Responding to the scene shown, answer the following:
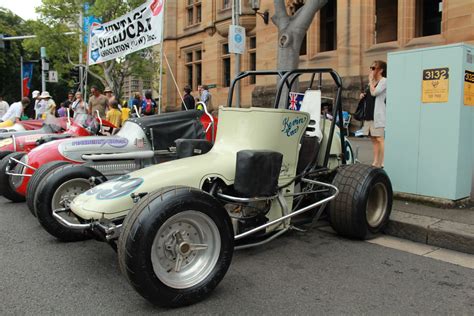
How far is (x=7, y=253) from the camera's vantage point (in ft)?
14.7

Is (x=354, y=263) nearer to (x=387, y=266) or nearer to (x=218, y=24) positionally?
(x=387, y=266)

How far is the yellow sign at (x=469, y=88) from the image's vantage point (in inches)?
220

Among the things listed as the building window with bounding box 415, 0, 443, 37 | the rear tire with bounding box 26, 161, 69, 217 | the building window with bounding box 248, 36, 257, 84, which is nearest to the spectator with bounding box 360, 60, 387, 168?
the rear tire with bounding box 26, 161, 69, 217

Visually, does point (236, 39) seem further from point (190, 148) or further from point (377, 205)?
point (377, 205)

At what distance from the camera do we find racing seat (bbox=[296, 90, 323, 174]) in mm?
4766

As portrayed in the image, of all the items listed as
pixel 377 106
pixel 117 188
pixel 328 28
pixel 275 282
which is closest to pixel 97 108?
pixel 377 106

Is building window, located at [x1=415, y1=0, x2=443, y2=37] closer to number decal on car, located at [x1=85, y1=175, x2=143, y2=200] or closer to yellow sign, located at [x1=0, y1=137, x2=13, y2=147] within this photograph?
yellow sign, located at [x1=0, y1=137, x2=13, y2=147]

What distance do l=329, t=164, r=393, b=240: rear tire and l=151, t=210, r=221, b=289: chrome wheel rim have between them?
6.17ft

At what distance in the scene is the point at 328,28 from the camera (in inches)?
775

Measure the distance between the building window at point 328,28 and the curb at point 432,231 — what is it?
15.3 m

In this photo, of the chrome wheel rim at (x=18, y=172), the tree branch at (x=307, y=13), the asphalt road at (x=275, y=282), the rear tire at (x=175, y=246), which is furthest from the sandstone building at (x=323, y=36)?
the rear tire at (x=175, y=246)

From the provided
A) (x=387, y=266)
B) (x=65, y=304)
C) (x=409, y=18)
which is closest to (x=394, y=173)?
(x=387, y=266)

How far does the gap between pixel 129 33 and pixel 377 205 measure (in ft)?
24.7

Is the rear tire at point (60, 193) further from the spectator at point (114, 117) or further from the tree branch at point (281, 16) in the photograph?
the tree branch at point (281, 16)
